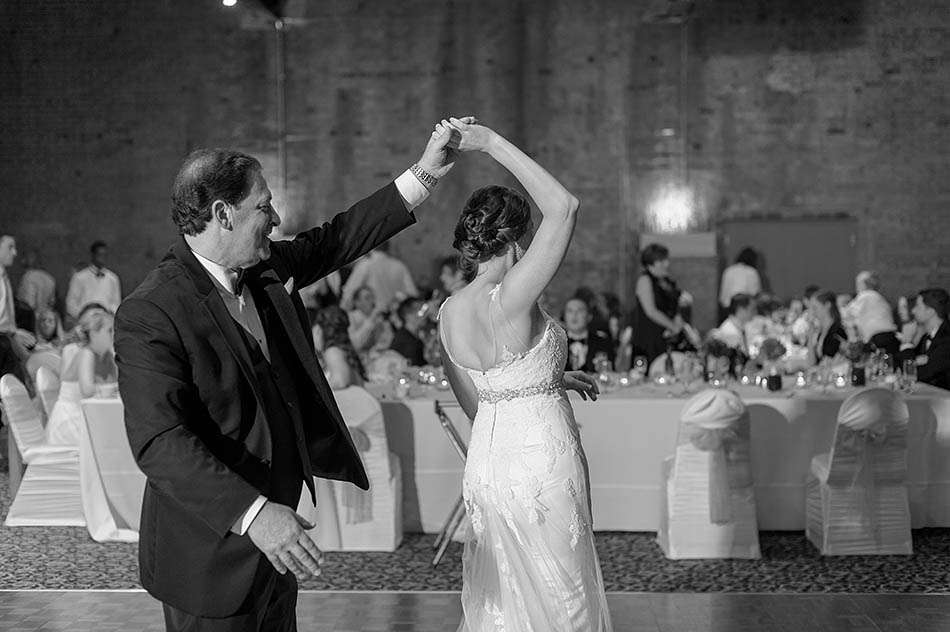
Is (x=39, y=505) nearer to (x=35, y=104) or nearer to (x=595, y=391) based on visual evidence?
(x=595, y=391)

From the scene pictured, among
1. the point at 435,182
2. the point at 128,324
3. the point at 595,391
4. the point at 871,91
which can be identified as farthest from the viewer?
the point at 871,91

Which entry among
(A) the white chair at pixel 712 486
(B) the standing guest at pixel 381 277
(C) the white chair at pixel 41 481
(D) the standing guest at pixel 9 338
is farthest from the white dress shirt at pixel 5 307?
(A) the white chair at pixel 712 486

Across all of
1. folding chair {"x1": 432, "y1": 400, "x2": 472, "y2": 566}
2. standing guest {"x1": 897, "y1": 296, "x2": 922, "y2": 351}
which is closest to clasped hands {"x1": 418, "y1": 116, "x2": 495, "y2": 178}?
folding chair {"x1": 432, "y1": 400, "x2": 472, "y2": 566}

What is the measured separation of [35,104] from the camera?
48.0 ft

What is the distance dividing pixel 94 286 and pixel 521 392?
36.6 feet

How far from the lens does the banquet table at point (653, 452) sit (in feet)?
19.6

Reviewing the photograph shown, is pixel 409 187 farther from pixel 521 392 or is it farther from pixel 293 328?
pixel 521 392

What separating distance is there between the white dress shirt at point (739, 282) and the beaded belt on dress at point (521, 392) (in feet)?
34.1

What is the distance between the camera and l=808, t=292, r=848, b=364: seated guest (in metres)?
9.00

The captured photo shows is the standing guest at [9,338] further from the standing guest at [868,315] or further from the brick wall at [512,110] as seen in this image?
the standing guest at [868,315]

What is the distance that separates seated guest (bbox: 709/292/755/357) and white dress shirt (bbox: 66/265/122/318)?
717 centimetres

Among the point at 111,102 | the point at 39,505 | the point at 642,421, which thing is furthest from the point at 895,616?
the point at 111,102

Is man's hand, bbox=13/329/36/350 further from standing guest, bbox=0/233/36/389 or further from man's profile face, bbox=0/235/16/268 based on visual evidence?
man's profile face, bbox=0/235/16/268

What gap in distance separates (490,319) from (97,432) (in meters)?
3.46
